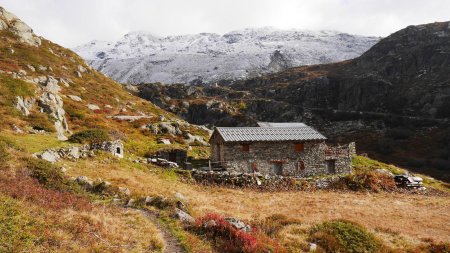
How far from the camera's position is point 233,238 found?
1702 cm

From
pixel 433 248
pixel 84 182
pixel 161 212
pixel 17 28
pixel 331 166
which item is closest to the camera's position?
pixel 433 248

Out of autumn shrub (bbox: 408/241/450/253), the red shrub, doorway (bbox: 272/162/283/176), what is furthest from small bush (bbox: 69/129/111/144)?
autumn shrub (bbox: 408/241/450/253)

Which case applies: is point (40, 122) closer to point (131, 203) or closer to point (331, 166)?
point (131, 203)

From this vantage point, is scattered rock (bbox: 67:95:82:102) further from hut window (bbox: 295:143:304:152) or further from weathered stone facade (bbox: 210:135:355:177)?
hut window (bbox: 295:143:304:152)

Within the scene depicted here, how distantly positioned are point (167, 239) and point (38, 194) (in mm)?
6990

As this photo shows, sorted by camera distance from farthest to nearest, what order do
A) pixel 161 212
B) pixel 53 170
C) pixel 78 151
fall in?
pixel 78 151 < pixel 53 170 < pixel 161 212

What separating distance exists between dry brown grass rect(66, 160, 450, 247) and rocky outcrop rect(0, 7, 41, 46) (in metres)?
80.7

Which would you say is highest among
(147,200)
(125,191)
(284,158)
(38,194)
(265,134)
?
Answer: (265,134)

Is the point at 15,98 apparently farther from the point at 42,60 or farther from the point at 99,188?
the point at 42,60

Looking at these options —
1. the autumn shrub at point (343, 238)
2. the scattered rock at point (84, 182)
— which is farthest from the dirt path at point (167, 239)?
the autumn shrub at point (343, 238)

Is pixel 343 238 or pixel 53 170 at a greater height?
pixel 53 170

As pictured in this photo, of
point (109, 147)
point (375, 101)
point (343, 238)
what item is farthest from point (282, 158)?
point (375, 101)

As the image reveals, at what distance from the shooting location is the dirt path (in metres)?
15.1

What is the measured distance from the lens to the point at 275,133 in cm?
4756
